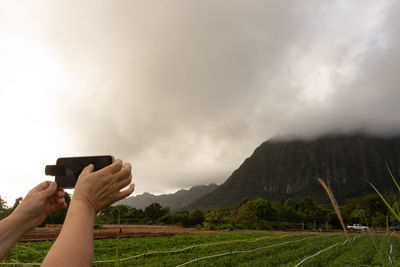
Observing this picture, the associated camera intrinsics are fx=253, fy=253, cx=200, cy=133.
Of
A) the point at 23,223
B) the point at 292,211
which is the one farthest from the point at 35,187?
the point at 292,211

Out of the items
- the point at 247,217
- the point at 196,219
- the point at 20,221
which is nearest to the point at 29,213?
the point at 20,221

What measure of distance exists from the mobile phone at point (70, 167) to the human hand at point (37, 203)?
9cm

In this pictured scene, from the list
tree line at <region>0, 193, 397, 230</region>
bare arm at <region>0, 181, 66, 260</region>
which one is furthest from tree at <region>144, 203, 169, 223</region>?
bare arm at <region>0, 181, 66, 260</region>

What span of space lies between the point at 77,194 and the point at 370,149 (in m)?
225

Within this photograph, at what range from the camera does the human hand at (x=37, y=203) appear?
1.29 metres

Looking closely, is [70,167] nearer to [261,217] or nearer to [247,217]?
[247,217]

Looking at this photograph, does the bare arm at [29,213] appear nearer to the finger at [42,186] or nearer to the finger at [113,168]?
the finger at [42,186]

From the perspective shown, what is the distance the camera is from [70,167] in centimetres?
120

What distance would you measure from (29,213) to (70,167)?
38 cm

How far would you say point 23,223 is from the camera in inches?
50.6

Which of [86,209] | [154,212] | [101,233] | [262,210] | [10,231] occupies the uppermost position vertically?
[86,209]

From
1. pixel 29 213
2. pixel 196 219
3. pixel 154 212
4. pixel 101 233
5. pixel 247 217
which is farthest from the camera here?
pixel 154 212

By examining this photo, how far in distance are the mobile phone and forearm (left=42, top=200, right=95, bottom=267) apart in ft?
0.72

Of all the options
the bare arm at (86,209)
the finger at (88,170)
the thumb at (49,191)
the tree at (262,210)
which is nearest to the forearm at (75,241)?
the bare arm at (86,209)
